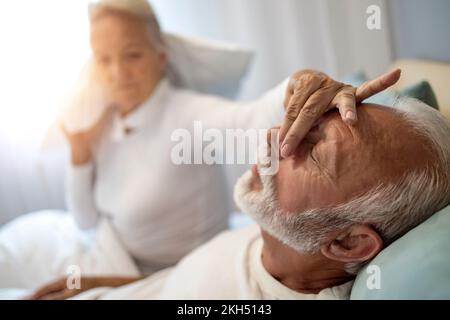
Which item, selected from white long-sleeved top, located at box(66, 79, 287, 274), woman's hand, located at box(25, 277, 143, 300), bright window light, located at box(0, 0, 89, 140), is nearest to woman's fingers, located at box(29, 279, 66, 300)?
woman's hand, located at box(25, 277, 143, 300)

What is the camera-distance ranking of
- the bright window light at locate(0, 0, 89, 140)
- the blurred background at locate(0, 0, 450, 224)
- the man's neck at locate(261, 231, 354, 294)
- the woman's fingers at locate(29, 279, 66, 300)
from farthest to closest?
the bright window light at locate(0, 0, 89, 140) → the woman's fingers at locate(29, 279, 66, 300) → the blurred background at locate(0, 0, 450, 224) → the man's neck at locate(261, 231, 354, 294)

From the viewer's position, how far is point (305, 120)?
73 centimetres

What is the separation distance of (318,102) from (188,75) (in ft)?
1.99

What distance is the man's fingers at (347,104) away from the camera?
69 centimetres

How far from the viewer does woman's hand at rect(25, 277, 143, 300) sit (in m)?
1.09

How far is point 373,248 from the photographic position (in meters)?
0.76

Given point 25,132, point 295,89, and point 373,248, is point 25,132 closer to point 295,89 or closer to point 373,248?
point 295,89

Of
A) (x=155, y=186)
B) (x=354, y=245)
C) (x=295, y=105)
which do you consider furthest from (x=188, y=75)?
(x=354, y=245)

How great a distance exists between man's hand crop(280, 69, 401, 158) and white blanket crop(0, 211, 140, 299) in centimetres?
67

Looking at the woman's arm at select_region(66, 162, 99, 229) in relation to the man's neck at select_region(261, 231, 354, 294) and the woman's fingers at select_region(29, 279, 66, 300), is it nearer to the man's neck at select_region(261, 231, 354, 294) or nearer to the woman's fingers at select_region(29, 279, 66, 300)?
the woman's fingers at select_region(29, 279, 66, 300)

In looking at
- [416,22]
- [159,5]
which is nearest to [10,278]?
[159,5]

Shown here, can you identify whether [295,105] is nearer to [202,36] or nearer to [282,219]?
[282,219]

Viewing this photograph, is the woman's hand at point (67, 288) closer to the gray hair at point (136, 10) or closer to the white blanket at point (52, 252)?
the white blanket at point (52, 252)

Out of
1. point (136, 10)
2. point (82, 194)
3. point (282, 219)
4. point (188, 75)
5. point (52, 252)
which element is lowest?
point (52, 252)
